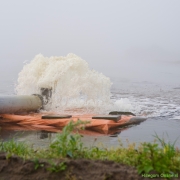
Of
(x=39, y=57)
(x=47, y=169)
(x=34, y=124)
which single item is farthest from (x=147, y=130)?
(x=47, y=169)

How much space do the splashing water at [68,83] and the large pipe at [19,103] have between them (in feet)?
1.92

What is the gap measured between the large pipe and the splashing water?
587 millimetres

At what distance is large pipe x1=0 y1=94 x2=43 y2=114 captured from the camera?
410 inches

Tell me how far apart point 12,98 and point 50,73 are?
200cm

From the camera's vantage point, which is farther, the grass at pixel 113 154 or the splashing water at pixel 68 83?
the splashing water at pixel 68 83

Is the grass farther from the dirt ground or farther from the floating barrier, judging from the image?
the floating barrier

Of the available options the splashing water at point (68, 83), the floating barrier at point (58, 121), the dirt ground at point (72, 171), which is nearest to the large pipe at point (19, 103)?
the floating barrier at point (58, 121)

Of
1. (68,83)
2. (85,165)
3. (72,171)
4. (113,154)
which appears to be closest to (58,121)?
(68,83)

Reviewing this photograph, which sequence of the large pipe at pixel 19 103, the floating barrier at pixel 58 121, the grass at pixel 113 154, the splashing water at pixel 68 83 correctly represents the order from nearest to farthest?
the grass at pixel 113 154, the floating barrier at pixel 58 121, the large pipe at pixel 19 103, the splashing water at pixel 68 83

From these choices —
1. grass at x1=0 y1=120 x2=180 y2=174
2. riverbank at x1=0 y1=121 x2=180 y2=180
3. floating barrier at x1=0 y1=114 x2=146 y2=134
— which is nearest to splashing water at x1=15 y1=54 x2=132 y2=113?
floating barrier at x1=0 y1=114 x2=146 y2=134

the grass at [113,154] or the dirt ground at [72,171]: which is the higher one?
the grass at [113,154]

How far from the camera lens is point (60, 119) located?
998 centimetres

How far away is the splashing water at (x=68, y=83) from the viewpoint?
12312 mm

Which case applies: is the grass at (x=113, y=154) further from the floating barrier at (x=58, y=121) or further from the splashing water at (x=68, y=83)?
the splashing water at (x=68, y=83)
